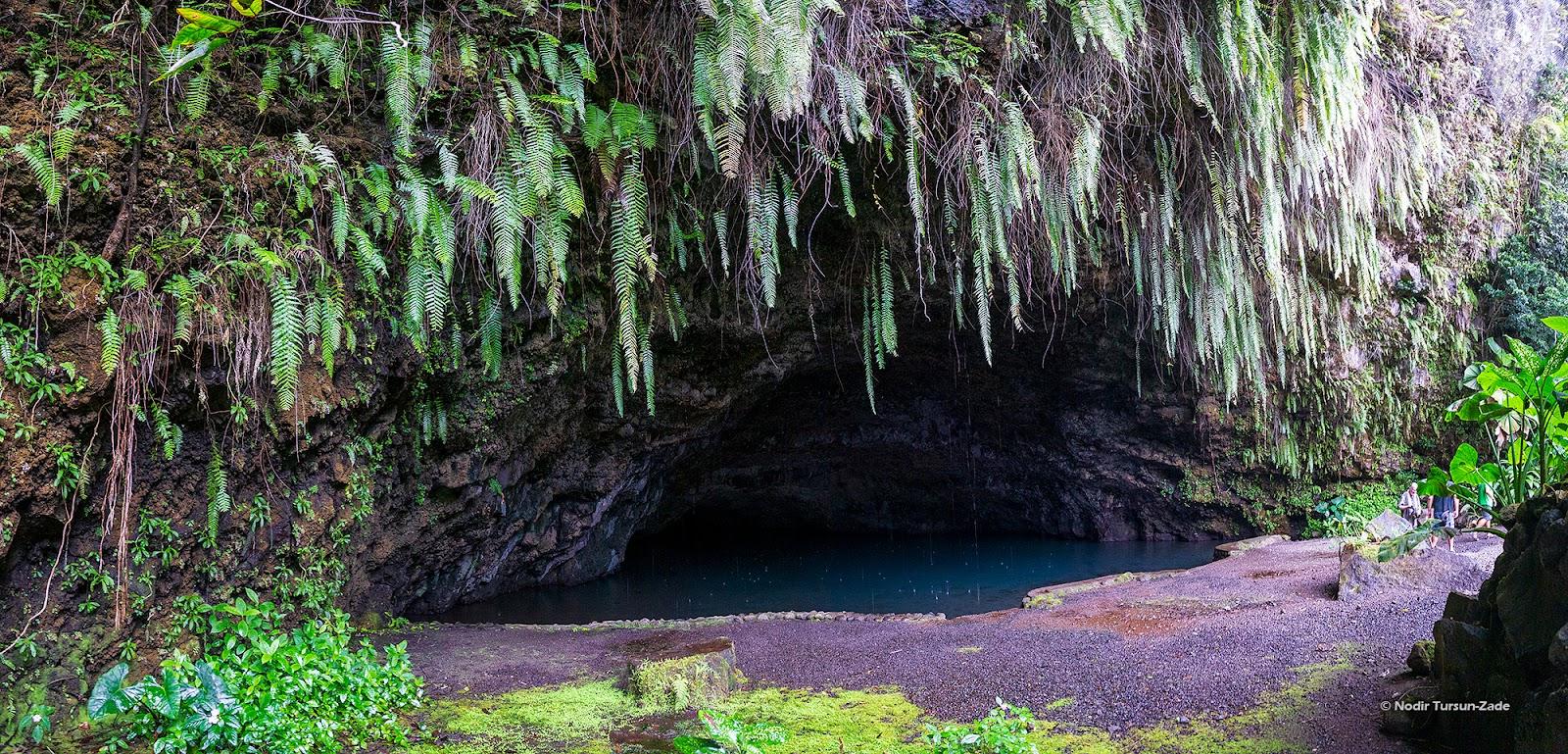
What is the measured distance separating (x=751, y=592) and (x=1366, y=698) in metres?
8.97

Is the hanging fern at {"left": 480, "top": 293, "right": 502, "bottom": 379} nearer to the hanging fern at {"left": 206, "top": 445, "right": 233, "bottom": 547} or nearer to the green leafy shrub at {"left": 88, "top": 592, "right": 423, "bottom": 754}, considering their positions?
the hanging fern at {"left": 206, "top": 445, "right": 233, "bottom": 547}

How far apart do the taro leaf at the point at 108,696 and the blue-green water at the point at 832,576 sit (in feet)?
Answer: 19.6

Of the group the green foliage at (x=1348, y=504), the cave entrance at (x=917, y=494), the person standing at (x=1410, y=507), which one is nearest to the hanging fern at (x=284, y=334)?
the cave entrance at (x=917, y=494)

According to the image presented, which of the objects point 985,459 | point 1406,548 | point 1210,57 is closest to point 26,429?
point 1406,548

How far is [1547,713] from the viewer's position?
3.09 metres

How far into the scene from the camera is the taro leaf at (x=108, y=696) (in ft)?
12.7

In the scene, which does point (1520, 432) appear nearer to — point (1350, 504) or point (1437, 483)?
point (1437, 483)

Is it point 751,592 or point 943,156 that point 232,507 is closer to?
point 943,156

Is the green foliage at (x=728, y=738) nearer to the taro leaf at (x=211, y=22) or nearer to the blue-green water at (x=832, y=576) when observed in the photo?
the taro leaf at (x=211, y=22)

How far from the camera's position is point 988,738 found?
3.91 m

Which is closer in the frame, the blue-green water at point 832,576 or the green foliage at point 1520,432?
the green foliage at point 1520,432

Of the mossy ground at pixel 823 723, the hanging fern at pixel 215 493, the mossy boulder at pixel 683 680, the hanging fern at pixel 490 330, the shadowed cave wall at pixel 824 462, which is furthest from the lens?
the shadowed cave wall at pixel 824 462

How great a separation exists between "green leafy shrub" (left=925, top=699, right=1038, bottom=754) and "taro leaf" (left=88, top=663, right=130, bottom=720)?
3.60 m

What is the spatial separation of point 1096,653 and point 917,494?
11726 millimetres
